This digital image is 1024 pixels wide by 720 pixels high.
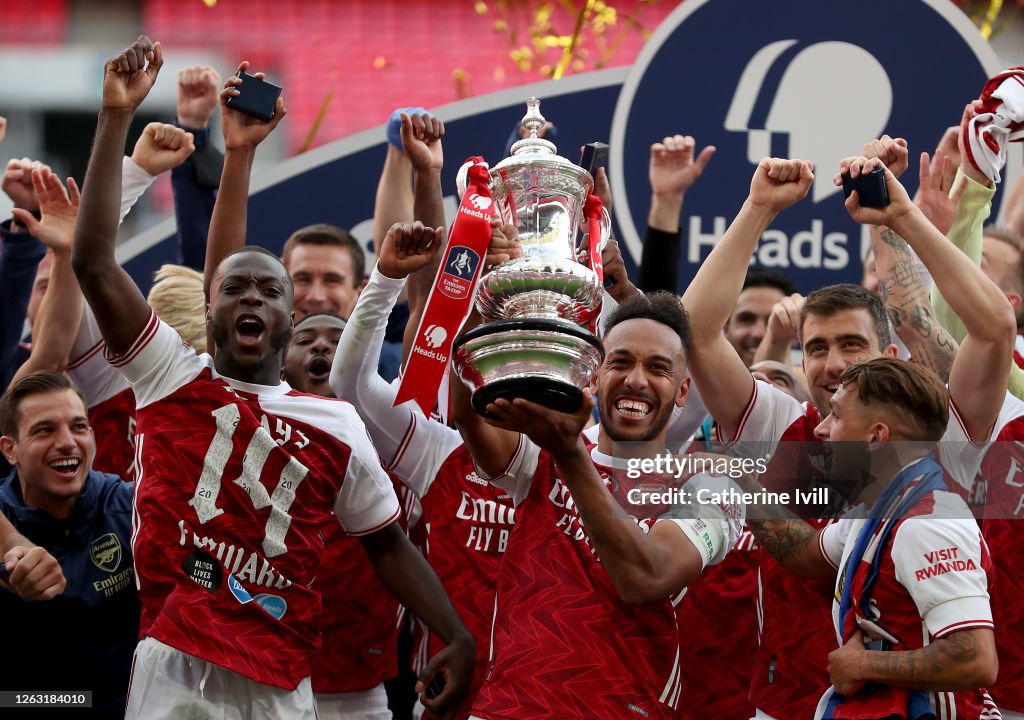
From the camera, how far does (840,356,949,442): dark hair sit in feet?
9.98

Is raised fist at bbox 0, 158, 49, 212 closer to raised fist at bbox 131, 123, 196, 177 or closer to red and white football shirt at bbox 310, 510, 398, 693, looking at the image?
raised fist at bbox 131, 123, 196, 177

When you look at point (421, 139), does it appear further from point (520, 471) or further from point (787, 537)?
point (787, 537)

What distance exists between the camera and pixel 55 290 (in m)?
3.96

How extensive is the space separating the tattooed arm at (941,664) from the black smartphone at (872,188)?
45.5 inches

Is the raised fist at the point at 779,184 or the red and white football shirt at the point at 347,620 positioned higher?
the raised fist at the point at 779,184

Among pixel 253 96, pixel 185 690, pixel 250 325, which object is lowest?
pixel 185 690

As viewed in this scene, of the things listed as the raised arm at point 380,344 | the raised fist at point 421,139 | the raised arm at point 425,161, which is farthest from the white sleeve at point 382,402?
the raised fist at point 421,139

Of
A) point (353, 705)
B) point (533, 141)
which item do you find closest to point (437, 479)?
point (353, 705)

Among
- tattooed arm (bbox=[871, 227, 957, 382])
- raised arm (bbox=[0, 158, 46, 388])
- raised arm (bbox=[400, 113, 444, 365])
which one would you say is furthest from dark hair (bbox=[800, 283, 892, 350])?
raised arm (bbox=[0, 158, 46, 388])

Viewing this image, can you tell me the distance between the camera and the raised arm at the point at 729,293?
3502 millimetres

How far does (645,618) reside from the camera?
10.1 ft

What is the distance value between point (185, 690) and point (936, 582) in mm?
1711

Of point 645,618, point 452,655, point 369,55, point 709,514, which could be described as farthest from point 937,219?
point 369,55

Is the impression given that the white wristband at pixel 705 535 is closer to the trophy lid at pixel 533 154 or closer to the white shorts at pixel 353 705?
the trophy lid at pixel 533 154
